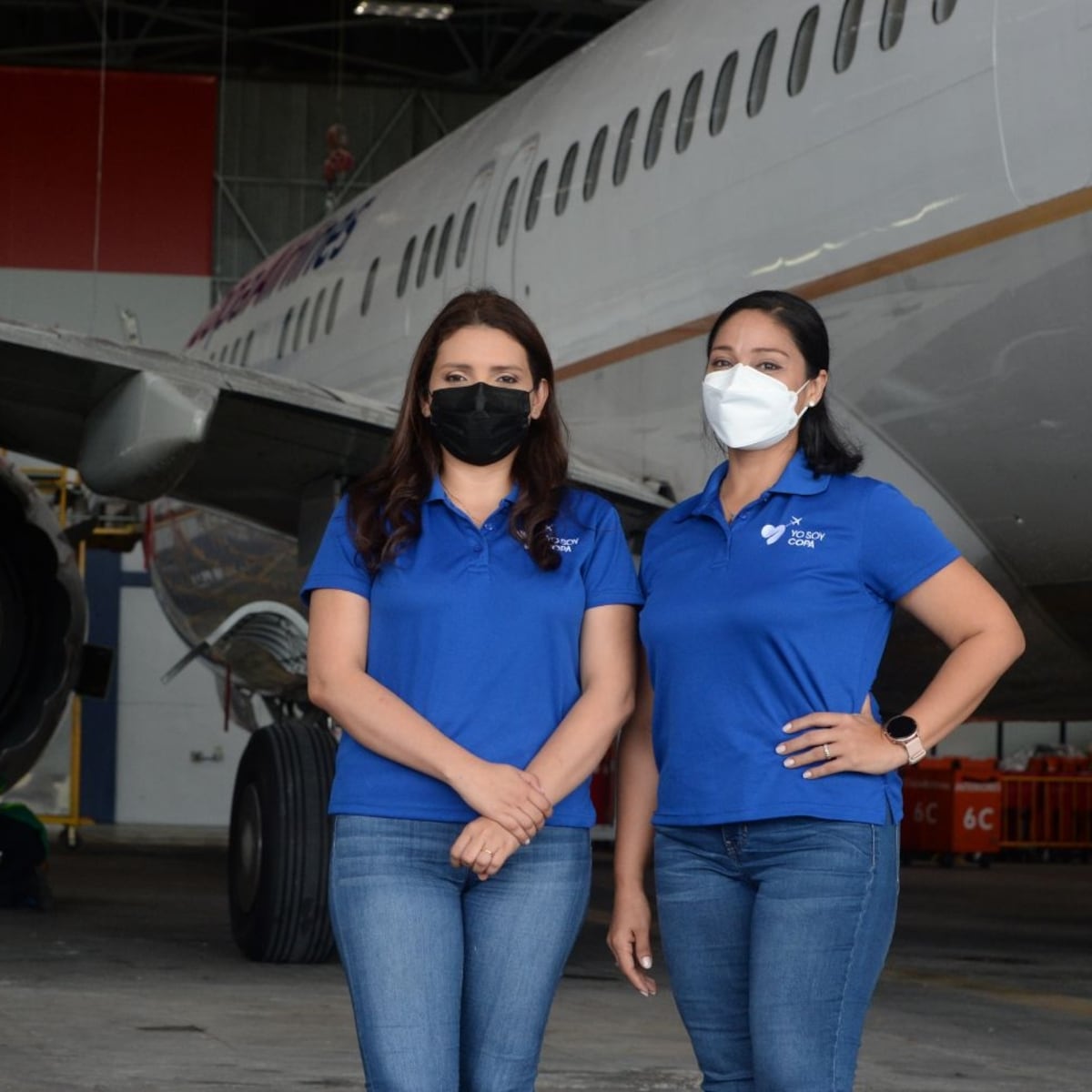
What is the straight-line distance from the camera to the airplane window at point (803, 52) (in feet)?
23.4

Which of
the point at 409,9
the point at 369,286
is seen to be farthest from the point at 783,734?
the point at 409,9

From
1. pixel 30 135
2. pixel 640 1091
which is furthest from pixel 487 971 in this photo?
pixel 30 135

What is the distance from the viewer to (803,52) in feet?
23.6

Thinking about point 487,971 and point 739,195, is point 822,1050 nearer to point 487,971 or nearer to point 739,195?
point 487,971

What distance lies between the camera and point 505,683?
320 centimetres

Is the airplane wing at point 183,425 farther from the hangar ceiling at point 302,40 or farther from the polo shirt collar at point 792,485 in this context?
the hangar ceiling at point 302,40

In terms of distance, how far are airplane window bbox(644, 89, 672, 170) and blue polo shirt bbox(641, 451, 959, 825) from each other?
202 inches

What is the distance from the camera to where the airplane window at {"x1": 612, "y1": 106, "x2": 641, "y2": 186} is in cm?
849

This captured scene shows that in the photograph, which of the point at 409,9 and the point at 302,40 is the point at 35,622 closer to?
the point at 409,9

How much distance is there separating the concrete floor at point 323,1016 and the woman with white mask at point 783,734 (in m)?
2.15

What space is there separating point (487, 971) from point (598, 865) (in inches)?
622

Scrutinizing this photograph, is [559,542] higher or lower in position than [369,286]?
lower

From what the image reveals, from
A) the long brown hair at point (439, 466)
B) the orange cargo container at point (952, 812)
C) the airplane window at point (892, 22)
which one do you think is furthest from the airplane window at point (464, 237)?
the orange cargo container at point (952, 812)

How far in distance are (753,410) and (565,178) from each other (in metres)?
5.98
